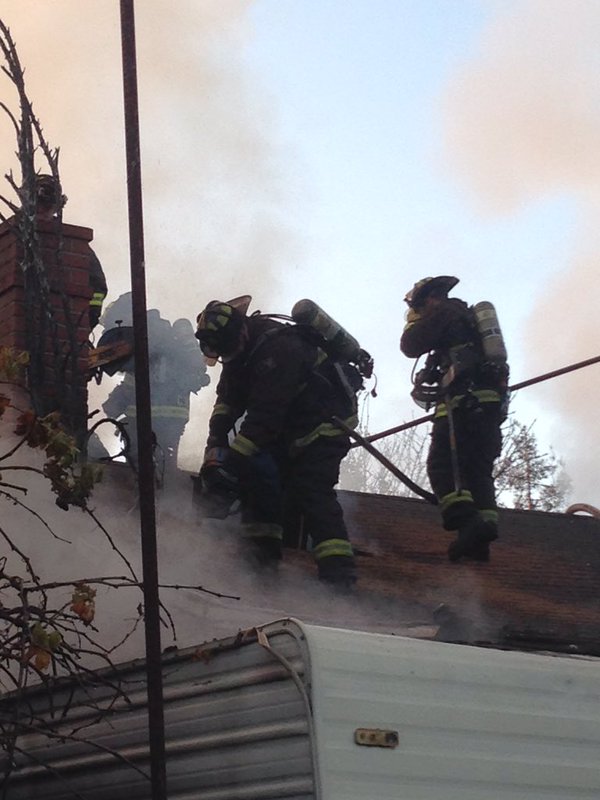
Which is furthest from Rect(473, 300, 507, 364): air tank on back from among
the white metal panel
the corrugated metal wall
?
the corrugated metal wall

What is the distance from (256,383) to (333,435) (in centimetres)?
45

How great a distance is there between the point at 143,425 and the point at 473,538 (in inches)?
152

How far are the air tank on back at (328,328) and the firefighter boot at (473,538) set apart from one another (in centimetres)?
106

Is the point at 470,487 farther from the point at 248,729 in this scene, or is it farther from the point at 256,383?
the point at 248,729

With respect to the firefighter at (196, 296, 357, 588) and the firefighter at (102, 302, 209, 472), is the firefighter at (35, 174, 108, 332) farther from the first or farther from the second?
the firefighter at (196, 296, 357, 588)

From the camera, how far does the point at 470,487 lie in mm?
6922

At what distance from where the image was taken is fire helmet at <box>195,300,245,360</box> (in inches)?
247

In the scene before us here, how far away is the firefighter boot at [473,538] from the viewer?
679 cm

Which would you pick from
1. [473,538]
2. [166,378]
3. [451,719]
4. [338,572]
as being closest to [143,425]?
[451,719]

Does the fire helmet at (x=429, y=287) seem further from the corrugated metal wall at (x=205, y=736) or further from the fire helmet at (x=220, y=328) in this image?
the corrugated metal wall at (x=205, y=736)

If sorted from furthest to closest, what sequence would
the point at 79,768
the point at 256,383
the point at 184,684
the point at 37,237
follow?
1. the point at 256,383
2. the point at 37,237
3. the point at 79,768
4. the point at 184,684

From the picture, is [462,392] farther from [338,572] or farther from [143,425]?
[143,425]

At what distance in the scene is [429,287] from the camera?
281 inches

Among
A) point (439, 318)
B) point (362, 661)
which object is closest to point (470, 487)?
point (439, 318)
